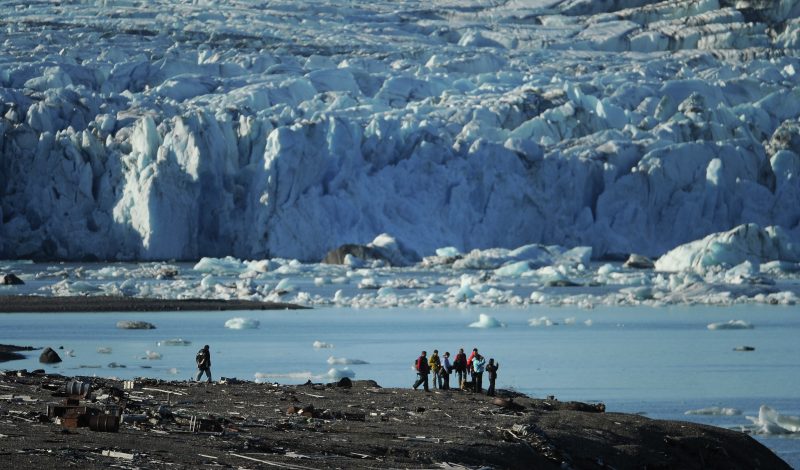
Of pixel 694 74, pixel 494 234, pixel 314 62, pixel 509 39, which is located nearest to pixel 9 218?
pixel 494 234

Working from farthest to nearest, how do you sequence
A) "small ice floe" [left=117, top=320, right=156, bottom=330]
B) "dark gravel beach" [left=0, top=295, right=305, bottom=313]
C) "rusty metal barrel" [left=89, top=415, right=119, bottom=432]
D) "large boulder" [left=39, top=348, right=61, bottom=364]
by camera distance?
"dark gravel beach" [left=0, top=295, right=305, bottom=313], "small ice floe" [left=117, top=320, right=156, bottom=330], "large boulder" [left=39, top=348, right=61, bottom=364], "rusty metal barrel" [left=89, top=415, right=119, bottom=432]

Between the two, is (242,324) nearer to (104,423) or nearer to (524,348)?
(524,348)

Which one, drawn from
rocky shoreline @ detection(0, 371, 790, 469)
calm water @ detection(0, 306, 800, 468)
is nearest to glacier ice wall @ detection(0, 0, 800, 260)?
calm water @ detection(0, 306, 800, 468)

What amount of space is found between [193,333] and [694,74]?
3382cm

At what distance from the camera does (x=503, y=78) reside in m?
47.6

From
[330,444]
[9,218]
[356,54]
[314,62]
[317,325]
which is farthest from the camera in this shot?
[356,54]

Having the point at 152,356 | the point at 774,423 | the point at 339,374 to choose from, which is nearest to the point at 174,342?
the point at 152,356

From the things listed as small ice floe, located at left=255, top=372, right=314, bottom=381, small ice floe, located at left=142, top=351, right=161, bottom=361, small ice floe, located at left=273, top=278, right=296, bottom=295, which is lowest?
small ice floe, located at left=255, top=372, right=314, bottom=381

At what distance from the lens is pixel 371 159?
114 ft

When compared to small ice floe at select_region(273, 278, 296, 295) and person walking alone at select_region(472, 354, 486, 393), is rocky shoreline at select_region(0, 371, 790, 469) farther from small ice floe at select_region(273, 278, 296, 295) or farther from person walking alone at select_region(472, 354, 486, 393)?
small ice floe at select_region(273, 278, 296, 295)

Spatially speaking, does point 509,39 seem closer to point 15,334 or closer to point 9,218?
point 9,218

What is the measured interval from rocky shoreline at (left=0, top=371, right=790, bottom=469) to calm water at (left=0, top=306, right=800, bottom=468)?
122 cm

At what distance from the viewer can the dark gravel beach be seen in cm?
2397

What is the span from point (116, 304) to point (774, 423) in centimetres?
1588
